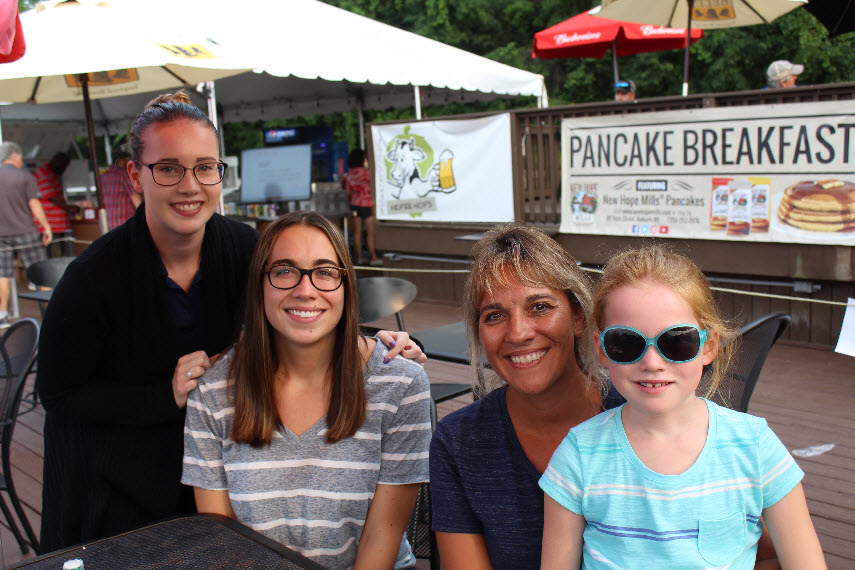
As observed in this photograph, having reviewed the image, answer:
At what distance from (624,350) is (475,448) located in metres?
0.43

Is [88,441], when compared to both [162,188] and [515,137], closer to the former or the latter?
[162,188]

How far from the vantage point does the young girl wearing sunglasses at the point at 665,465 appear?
134 centimetres

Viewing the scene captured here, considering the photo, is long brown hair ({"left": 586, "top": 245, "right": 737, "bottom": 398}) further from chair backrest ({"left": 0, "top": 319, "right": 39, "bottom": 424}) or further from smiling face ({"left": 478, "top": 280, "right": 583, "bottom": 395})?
chair backrest ({"left": 0, "top": 319, "right": 39, "bottom": 424})

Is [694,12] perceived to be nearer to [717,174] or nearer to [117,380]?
[717,174]

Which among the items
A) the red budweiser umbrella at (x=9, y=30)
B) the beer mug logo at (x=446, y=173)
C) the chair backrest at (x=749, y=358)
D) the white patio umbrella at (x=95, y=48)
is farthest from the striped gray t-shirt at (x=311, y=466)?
the beer mug logo at (x=446, y=173)

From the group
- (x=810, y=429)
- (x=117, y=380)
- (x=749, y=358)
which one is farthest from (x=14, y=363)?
(x=810, y=429)

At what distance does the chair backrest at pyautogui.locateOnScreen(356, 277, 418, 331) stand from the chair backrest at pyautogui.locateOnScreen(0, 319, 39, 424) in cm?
165

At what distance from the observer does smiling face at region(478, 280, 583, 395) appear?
5.32ft

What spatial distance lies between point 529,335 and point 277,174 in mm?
9320

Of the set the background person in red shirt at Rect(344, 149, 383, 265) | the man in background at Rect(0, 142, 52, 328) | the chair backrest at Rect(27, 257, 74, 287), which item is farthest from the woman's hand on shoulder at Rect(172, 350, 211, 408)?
the background person in red shirt at Rect(344, 149, 383, 265)

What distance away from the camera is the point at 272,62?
846 centimetres

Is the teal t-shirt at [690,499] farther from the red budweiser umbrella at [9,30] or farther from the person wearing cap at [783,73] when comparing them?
the person wearing cap at [783,73]

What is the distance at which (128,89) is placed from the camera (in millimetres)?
6043

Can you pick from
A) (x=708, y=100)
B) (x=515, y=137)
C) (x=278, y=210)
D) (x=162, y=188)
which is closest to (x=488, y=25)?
(x=278, y=210)
